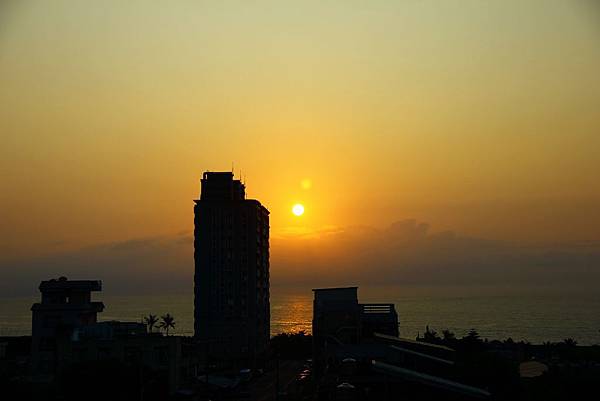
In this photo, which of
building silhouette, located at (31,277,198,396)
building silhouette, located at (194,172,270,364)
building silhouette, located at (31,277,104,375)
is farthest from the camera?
building silhouette, located at (194,172,270,364)

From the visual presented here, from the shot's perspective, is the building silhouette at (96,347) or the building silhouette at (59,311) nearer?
the building silhouette at (96,347)

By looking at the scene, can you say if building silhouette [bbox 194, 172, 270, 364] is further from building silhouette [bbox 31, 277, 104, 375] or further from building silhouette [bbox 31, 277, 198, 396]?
building silhouette [bbox 31, 277, 198, 396]

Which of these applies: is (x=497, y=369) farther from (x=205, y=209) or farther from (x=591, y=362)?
(x=205, y=209)

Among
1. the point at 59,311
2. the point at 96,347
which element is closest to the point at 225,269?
the point at 59,311

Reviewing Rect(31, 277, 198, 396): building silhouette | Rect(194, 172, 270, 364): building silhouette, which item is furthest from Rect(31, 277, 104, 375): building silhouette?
Rect(194, 172, 270, 364): building silhouette

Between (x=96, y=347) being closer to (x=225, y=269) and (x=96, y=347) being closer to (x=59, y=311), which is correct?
(x=59, y=311)

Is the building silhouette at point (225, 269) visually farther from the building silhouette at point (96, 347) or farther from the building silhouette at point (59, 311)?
the building silhouette at point (96, 347)

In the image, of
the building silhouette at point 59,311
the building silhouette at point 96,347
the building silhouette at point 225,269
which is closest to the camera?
the building silhouette at point 96,347

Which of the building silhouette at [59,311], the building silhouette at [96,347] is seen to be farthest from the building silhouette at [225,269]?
the building silhouette at [96,347]

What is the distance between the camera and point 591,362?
81.9m

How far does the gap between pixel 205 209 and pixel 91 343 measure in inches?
1706

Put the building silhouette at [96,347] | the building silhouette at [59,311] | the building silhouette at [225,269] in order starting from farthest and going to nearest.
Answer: the building silhouette at [225,269], the building silhouette at [59,311], the building silhouette at [96,347]

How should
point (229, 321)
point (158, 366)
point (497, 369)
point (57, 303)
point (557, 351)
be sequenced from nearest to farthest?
1. point (497, 369)
2. point (158, 366)
3. point (57, 303)
4. point (557, 351)
5. point (229, 321)

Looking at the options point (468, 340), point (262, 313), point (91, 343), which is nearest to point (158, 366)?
point (91, 343)
